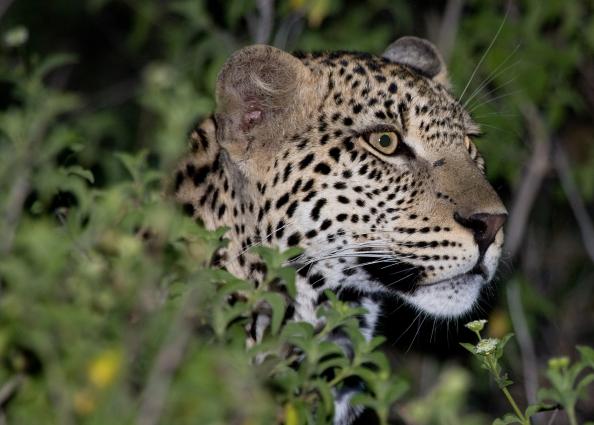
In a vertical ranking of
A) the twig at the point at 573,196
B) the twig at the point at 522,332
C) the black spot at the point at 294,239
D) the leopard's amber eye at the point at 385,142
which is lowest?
the twig at the point at 522,332

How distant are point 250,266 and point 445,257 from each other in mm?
883

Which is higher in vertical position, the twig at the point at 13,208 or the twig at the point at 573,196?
the twig at the point at 13,208

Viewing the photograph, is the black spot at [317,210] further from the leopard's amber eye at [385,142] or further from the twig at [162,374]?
the twig at [162,374]

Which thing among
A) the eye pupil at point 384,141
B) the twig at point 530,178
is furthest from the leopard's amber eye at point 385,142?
the twig at point 530,178

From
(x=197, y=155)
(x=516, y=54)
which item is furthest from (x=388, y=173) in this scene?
(x=516, y=54)

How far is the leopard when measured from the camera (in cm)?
511

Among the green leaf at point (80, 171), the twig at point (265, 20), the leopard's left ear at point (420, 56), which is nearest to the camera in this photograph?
the green leaf at point (80, 171)

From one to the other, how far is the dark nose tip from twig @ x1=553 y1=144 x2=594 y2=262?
328 cm

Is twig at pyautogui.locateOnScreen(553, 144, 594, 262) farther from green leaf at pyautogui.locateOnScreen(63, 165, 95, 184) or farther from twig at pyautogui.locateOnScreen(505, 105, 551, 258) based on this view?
green leaf at pyautogui.locateOnScreen(63, 165, 95, 184)

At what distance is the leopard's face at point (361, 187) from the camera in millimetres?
5102

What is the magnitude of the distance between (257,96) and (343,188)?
62cm

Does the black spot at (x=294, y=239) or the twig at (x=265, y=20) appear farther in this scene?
the twig at (x=265, y=20)

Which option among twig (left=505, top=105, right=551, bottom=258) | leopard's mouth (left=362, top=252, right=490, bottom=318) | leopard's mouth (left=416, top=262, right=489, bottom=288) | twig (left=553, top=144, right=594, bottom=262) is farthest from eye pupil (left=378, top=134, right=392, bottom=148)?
twig (left=553, top=144, right=594, bottom=262)

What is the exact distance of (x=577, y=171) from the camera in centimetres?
866
